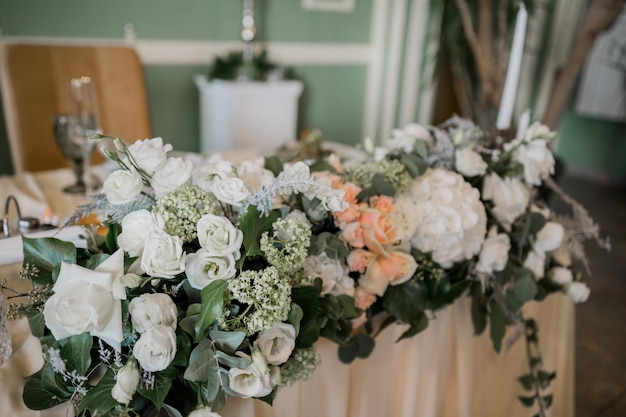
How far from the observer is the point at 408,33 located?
3779 mm

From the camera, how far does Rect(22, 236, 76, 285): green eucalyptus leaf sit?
646 mm

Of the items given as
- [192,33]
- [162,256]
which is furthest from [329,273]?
[192,33]

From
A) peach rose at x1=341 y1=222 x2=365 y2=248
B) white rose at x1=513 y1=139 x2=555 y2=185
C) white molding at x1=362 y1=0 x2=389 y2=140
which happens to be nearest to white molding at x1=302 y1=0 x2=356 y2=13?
white molding at x1=362 y1=0 x2=389 y2=140

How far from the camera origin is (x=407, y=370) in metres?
1.04

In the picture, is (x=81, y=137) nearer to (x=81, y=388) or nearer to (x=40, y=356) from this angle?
(x=40, y=356)

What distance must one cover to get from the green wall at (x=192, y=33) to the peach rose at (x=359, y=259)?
2.42 metres

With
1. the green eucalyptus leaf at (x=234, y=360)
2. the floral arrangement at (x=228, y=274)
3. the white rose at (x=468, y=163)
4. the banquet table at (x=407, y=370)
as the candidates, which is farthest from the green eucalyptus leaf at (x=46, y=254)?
the white rose at (x=468, y=163)

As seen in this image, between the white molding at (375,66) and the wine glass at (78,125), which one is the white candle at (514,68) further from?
the white molding at (375,66)

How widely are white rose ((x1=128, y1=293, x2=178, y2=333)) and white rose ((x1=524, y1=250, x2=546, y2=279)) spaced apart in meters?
0.72

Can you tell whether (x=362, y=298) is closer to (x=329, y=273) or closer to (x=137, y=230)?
(x=329, y=273)

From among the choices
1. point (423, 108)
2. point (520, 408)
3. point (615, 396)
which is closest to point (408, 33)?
point (423, 108)

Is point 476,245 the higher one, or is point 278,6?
point 278,6

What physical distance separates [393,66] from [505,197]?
3.04 metres

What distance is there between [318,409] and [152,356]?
43 cm
